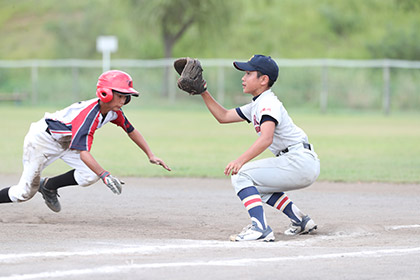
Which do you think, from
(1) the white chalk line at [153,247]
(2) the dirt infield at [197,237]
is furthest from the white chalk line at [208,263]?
(1) the white chalk line at [153,247]

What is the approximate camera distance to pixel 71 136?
595cm

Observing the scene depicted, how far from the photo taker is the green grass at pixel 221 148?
1033 centimetres

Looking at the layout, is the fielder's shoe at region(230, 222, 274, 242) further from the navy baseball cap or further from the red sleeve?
the red sleeve

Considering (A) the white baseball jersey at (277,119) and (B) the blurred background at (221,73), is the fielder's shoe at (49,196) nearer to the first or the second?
(A) the white baseball jersey at (277,119)

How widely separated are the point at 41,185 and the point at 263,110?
238cm

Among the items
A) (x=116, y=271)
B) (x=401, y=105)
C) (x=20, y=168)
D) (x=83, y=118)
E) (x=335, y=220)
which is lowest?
(x=401, y=105)

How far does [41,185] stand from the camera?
641 cm

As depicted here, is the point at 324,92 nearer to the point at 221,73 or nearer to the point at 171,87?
the point at 221,73

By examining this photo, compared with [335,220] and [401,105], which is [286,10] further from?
[335,220]

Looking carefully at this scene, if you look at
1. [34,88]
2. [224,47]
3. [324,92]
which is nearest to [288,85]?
[324,92]

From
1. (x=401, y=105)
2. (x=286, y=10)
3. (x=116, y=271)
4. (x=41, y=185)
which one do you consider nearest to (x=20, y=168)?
(x=41, y=185)

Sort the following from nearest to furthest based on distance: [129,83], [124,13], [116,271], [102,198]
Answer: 1. [116,271]
2. [129,83]
3. [102,198]
4. [124,13]

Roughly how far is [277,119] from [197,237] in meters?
1.15

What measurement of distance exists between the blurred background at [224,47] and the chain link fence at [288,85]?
4cm
